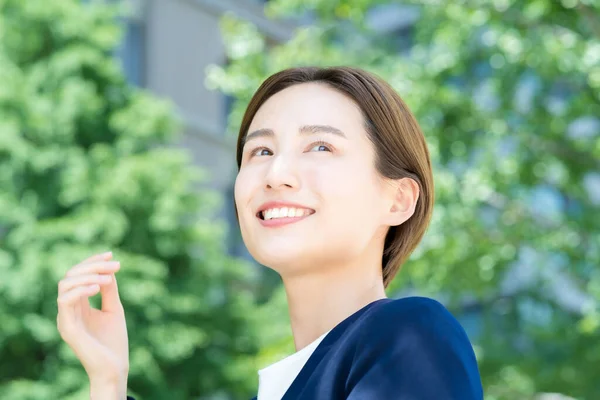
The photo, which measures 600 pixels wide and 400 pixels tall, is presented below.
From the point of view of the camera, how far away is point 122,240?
9492mm

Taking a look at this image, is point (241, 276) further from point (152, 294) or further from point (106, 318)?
point (106, 318)

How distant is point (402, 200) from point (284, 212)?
0.86 ft

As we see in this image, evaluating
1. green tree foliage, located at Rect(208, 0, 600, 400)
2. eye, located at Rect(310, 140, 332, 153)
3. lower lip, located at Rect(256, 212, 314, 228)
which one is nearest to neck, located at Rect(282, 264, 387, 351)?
lower lip, located at Rect(256, 212, 314, 228)

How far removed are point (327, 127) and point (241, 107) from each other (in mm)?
7244

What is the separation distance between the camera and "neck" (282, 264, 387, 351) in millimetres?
1938

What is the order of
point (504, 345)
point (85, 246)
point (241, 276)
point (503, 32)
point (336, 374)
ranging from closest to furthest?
point (336, 374)
point (503, 32)
point (85, 246)
point (504, 345)
point (241, 276)

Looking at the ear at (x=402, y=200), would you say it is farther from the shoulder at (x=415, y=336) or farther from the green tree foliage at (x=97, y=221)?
the green tree foliage at (x=97, y=221)

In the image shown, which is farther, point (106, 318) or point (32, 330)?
point (32, 330)

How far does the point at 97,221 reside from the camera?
9.09m

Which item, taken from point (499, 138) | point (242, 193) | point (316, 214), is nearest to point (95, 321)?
point (242, 193)

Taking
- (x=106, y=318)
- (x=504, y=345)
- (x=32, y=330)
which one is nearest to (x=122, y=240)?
(x=32, y=330)

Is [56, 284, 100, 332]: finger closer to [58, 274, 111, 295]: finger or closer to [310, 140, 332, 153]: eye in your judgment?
[58, 274, 111, 295]: finger

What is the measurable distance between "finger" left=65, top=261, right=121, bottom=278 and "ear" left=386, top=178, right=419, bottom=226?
0.52 metres

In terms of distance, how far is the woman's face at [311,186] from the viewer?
1876 millimetres
